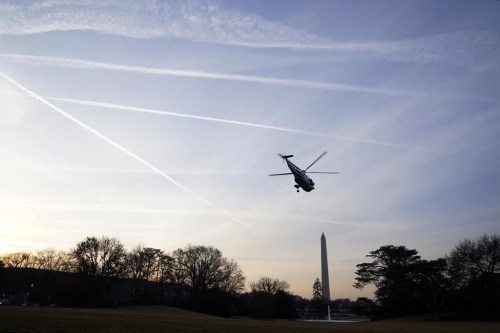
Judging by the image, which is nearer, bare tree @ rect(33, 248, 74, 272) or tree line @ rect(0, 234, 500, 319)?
tree line @ rect(0, 234, 500, 319)

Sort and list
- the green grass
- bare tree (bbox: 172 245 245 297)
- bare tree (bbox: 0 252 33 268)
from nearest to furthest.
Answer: the green grass
bare tree (bbox: 172 245 245 297)
bare tree (bbox: 0 252 33 268)

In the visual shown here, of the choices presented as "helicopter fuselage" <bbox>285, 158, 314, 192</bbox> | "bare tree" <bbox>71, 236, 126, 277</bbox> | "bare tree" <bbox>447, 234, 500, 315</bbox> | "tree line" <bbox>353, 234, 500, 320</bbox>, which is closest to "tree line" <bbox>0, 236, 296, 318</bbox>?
"bare tree" <bbox>71, 236, 126, 277</bbox>

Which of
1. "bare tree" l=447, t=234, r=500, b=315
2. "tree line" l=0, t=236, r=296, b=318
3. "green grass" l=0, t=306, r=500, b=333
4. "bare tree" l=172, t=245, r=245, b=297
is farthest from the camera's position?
"bare tree" l=172, t=245, r=245, b=297

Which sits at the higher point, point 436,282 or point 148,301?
point 436,282

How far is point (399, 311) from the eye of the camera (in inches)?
3701

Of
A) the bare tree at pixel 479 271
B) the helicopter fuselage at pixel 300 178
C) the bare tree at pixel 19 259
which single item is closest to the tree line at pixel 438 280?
the bare tree at pixel 479 271

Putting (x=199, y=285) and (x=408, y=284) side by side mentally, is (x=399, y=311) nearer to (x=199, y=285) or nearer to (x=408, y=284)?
(x=408, y=284)

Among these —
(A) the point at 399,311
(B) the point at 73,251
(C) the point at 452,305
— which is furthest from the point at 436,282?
(B) the point at 73,251

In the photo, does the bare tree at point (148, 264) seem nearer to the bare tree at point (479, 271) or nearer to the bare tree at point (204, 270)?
the bare tree at point (204, 270)

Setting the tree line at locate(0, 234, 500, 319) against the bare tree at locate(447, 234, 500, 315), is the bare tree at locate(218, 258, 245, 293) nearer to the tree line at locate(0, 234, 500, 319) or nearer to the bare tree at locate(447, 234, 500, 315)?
the tree line at locate(0, 234, 500, 319)

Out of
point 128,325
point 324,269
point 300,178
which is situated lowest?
point 128,325

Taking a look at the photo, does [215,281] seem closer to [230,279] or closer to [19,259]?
[230,279]

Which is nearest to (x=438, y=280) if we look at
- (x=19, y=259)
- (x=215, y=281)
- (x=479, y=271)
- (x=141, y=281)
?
(x=479, y=271)

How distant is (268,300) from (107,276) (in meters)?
44.2
